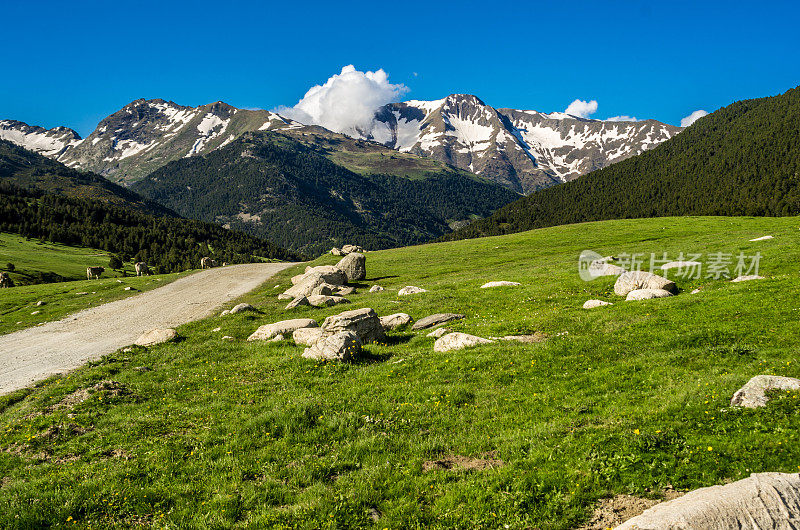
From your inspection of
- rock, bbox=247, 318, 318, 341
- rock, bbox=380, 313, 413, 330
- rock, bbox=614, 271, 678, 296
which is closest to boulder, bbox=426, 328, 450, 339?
rock, bbox=380, 313, 413, 330

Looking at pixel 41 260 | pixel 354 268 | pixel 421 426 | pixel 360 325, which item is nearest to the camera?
pixel 421 426

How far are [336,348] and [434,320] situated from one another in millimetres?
8912

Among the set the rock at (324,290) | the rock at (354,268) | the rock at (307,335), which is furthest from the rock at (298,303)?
the rock at (354,268)

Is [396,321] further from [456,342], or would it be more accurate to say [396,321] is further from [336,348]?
[336,348]

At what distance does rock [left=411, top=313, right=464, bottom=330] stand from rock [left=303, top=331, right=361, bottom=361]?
636cm

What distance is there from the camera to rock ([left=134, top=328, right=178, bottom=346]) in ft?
90.3

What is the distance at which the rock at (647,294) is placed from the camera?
Result: 26141mm

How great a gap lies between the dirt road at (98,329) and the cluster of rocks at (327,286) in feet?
27.7

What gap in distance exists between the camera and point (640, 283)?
94.2 feet

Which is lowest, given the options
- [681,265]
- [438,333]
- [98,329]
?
[98,329]

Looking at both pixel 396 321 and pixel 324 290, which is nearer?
pixel 396 321

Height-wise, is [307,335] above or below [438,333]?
below

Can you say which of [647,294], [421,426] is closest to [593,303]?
[647,294]

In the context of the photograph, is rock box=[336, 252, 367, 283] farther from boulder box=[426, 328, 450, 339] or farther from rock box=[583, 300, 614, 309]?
rock box=[583, 300, 614, 309]
